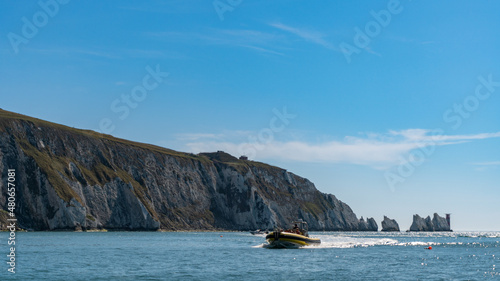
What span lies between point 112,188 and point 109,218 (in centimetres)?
1186

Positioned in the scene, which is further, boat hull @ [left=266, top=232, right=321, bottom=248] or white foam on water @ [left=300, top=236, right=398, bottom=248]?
white foam on water @ [left=300, top=236, right=398, bottom=248]

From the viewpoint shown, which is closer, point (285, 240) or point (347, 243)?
point (285, 240)

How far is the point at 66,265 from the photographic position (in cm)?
5691

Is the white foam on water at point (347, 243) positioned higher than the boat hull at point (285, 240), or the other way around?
the boat hull at point (285, 240)

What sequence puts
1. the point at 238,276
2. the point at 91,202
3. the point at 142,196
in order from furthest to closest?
the point at 142,196 < the point at 91,202 < the point at 238,276

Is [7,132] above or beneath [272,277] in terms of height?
above

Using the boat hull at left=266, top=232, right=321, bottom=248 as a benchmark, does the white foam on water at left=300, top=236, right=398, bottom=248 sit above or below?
below

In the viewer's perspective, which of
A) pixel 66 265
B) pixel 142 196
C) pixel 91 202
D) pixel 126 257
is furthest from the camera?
pixel 142 196

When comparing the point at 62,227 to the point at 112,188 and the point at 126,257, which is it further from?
the point at 126,257

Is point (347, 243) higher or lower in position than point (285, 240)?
lower

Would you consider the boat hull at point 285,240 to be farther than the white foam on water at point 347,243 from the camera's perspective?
No

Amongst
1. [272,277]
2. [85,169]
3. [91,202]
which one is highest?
[85,169]

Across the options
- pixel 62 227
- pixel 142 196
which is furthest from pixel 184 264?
pixel 142 196

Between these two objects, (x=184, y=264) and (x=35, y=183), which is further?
(x=35, y=183)
